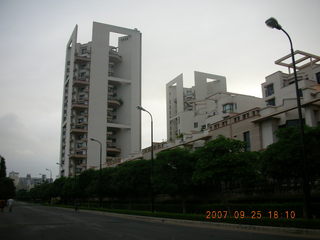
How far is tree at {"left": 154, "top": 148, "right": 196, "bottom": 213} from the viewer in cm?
3456

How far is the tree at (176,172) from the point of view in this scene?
34.6 metres

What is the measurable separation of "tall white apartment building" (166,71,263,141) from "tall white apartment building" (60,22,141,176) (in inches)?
536

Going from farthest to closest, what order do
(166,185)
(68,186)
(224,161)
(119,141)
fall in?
1. (119,141)
2. (68,186)
3. (166,185)
4. (224,161)

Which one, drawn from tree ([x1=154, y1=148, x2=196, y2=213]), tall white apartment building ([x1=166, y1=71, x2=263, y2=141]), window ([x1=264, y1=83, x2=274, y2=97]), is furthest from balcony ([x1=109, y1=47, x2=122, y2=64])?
tree ([x1=154, y1=148, x2=196, y2=213])

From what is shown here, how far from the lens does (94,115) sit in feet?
283

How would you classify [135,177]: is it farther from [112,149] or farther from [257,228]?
[112,149]

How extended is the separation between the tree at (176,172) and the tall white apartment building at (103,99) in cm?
5021

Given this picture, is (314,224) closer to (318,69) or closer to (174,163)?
(174,163)

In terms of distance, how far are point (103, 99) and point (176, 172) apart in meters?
56.3

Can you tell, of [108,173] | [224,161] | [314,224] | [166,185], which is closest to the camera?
[314,224]

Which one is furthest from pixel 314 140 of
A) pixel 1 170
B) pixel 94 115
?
pixel 1 170

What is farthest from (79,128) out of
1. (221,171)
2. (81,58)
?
(221,171)

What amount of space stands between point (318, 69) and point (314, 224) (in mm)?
41159

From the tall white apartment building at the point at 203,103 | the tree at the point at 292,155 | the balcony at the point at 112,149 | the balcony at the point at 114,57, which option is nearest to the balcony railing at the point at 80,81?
the balcony at the point at 114,57
